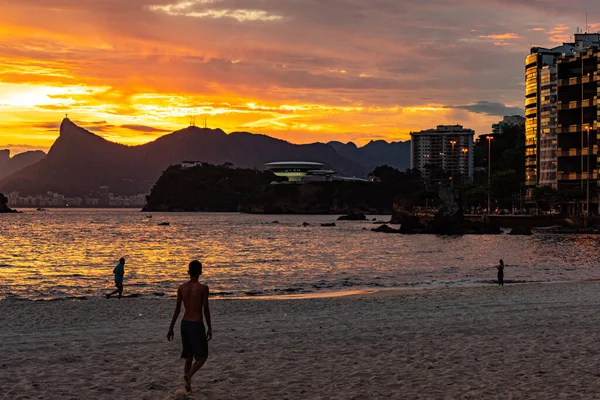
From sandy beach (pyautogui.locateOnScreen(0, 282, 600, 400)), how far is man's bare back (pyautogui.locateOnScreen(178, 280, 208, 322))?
193 cm

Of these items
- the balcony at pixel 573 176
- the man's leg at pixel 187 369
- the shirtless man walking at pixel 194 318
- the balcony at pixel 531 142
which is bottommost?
the man's leg at pixel 187 369

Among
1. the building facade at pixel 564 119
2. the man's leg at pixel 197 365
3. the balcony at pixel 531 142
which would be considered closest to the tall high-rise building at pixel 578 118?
the building facade at pixel 564 119

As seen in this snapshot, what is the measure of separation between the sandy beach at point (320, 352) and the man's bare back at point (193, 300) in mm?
1925

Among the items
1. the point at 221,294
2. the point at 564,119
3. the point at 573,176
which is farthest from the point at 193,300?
the point at 564,119

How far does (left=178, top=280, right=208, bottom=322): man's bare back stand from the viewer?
13242mm

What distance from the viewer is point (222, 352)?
62.4ft

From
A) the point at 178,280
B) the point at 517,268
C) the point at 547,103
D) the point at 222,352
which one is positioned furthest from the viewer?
the point at 547,103

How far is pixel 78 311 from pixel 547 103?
489ft

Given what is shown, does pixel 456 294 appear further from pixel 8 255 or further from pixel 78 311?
pixel 8 255

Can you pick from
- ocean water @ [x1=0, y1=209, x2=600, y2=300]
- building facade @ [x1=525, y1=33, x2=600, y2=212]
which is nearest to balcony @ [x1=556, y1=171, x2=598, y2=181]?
building facade @ [x1=525, y1=33, x2=600, y2=212]

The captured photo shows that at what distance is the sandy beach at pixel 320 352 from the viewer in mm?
14438

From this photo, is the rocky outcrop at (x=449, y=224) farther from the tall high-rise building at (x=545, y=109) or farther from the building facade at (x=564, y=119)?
the tall high-rise building at (x=545, y=109)

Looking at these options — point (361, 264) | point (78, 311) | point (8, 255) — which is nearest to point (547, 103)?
point (361, 264)

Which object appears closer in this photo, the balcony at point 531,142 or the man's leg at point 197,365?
the man's leg at point 197,365
